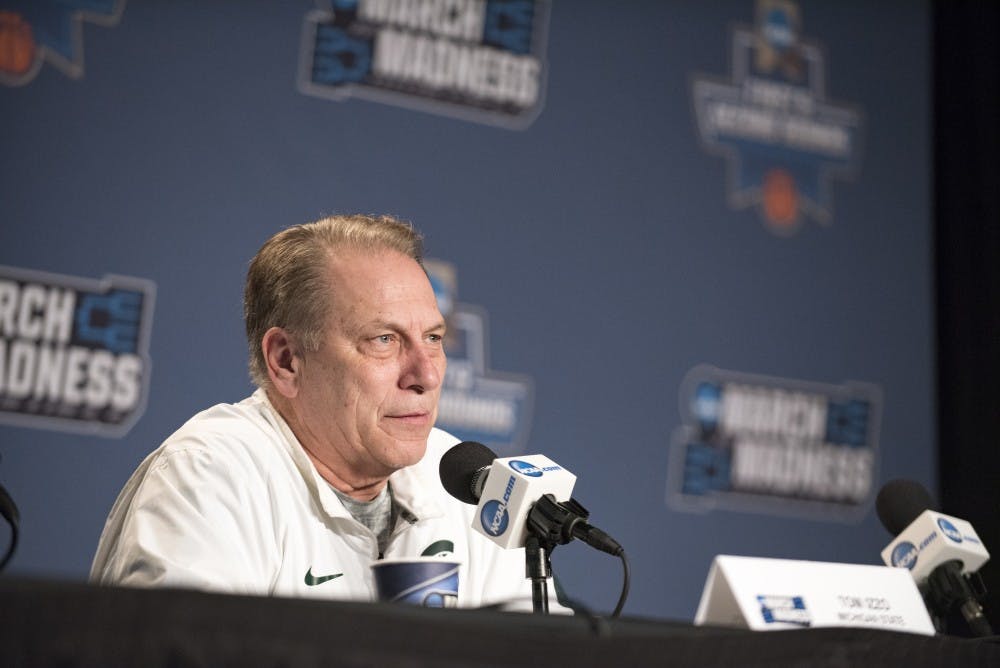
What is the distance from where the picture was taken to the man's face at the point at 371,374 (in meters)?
2.12

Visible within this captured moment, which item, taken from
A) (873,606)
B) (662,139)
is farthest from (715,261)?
(873,606)

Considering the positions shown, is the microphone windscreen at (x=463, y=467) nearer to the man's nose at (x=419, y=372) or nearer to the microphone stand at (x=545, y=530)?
the microphone stand at (x=545, y=530)

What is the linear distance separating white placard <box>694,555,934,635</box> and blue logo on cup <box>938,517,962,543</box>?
192 mm

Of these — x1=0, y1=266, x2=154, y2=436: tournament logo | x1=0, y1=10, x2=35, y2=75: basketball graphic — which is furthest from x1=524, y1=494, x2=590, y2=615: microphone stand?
x1=0, y1=10, x2=35, y2=75: basketball graphic

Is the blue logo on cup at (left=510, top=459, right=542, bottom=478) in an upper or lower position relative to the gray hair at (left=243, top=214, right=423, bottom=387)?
lower

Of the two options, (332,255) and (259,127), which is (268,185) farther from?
(332,255)

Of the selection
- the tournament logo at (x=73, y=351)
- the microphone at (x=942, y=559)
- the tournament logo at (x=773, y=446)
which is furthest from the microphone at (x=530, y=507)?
the tournament logo at (x=773, y=446)

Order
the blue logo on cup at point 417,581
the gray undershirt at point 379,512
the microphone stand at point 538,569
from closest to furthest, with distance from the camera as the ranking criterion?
the blue logo on cup at point 417,581 < the microphone stand at point 538,569 < the gray undershirt at point 379,512

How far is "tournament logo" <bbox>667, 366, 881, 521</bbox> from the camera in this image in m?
4.00

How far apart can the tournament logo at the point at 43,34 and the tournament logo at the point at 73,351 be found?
20.7 inches

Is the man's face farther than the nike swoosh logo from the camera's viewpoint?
Yes

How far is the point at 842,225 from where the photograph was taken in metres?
4.39

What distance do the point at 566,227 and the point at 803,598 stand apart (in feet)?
7.68

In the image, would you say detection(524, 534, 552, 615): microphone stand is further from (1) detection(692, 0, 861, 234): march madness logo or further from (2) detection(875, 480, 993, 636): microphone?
(1) detection(692, 0, 861, 234): march madness logo
